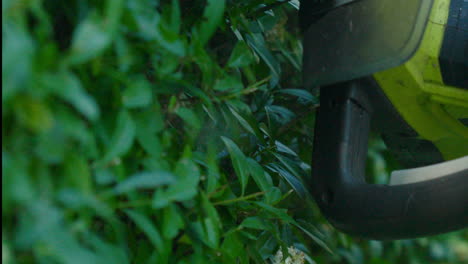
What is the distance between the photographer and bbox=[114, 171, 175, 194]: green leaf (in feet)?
1.52

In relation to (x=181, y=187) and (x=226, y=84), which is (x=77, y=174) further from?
(x=226, y=84)

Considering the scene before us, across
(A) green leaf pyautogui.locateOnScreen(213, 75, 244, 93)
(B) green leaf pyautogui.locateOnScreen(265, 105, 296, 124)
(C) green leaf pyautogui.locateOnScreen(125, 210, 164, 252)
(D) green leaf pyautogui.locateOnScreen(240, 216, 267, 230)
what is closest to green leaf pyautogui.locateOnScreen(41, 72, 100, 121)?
(C) green leaf pyautogui.locateOnScreen(125, 210, 164, 252)

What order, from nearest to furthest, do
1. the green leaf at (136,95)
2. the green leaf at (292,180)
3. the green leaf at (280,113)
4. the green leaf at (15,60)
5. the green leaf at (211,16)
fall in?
the green leaf at (15,60) < the green leaf at (136,95) < the green leaf at (211,16) < the green leaf at (292,180) < the green leaf at (280,113)

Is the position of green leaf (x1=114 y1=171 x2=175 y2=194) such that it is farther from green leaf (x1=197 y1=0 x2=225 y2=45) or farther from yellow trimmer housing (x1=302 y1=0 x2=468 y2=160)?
yellow trimmer housing (x1=302 y1=0 x2=468 y2=160)

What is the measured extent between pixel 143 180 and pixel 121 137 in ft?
0.12

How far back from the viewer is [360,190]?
2.82ft

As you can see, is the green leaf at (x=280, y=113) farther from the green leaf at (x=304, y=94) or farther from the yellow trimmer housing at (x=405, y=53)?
the yellow trimmer housing at (x=405, y=53)

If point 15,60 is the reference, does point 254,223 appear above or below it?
below

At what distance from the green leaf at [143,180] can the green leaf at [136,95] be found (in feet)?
0.18

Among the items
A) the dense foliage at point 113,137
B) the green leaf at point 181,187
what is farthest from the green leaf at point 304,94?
the green leaf at point 181,187

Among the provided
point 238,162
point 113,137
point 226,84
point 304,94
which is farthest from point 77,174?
point 304,94

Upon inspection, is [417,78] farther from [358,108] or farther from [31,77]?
[31,77]

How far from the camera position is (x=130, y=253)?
2.13 ft

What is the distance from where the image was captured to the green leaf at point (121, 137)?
0.47 metres
